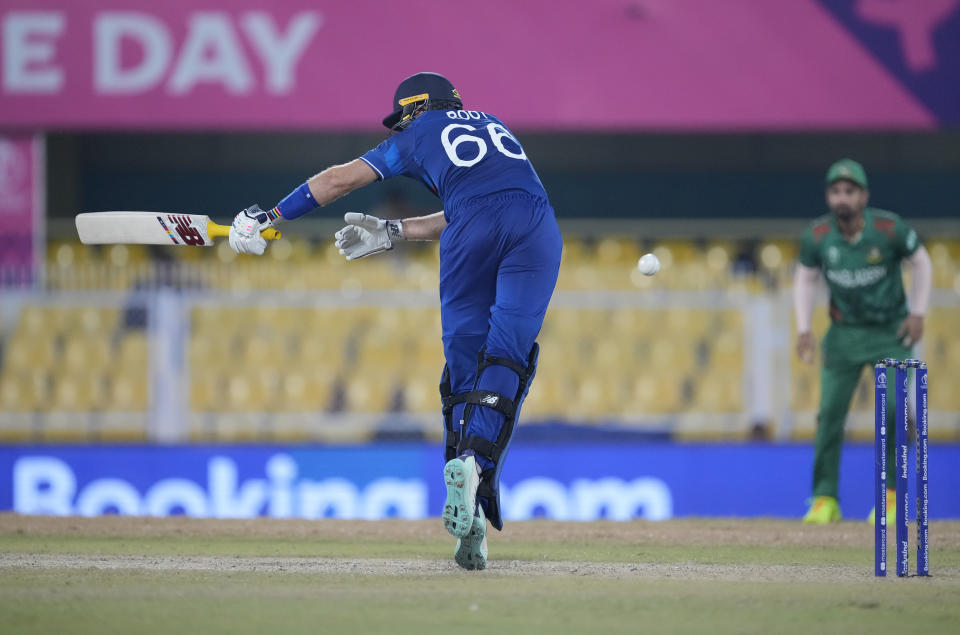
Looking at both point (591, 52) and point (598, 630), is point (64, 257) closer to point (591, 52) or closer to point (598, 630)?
point (591, 52)

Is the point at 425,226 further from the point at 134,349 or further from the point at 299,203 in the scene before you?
the point at 134,349

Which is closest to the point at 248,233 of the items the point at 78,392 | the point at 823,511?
the point at 823,511

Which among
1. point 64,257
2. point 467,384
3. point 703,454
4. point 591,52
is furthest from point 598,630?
point 64,257

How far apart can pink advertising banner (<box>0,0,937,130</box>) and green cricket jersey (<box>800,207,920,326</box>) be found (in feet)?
13.5

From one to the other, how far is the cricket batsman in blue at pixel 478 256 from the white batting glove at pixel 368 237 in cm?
17

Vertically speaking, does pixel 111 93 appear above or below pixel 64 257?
above

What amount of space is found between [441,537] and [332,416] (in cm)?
343

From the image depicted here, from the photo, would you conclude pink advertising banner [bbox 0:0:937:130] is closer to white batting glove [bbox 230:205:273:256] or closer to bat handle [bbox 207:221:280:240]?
bat handle [bbox 207:221:280:240]

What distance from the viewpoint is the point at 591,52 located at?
1144 centimetres

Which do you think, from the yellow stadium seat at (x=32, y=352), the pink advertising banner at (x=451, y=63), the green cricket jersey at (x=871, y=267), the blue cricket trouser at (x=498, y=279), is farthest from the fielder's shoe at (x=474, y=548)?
the pink advertising banner at (x=451, y=63)

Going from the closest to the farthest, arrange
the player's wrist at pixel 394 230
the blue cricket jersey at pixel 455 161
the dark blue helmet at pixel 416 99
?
the blue cricket jersey at pixel 455 161, the dark blue helmet at pixel 416 99, the player's wrist at pixel 394 230

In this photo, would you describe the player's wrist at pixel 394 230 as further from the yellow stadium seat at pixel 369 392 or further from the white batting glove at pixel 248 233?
the yellow stadium seat at pixel 369 392

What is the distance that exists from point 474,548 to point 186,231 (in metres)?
1.76

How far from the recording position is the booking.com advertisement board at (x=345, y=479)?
9734mm
